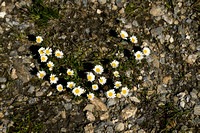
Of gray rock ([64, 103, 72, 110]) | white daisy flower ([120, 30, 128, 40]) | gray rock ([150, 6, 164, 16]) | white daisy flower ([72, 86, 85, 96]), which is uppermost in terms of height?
gray rock ([150, 6, 164, 16])

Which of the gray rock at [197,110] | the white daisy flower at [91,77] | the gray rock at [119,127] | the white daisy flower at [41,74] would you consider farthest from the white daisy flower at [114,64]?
the gray rock at [197,110]

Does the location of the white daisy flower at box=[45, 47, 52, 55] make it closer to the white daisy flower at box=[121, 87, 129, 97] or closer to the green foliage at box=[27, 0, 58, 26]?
the green foliage at box=[27, 0, 58, 26]

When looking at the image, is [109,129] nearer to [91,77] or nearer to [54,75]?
[91,77]

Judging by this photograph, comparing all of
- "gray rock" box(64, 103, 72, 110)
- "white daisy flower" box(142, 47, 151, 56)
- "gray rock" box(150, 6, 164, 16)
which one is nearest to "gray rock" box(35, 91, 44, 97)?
"gray rock" box(64, 103, 72, 110)

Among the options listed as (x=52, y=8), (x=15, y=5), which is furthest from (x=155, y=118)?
(x=15, y=5)

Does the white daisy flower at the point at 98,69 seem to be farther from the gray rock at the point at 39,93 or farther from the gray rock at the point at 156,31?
the gray rock at the point at 156,31

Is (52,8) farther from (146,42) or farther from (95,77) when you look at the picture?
(146,42)

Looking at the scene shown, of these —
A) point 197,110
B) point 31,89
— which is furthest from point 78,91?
point 197,110

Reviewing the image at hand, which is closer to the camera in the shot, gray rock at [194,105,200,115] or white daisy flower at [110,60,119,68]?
gray rock at [194,105,200,115]
